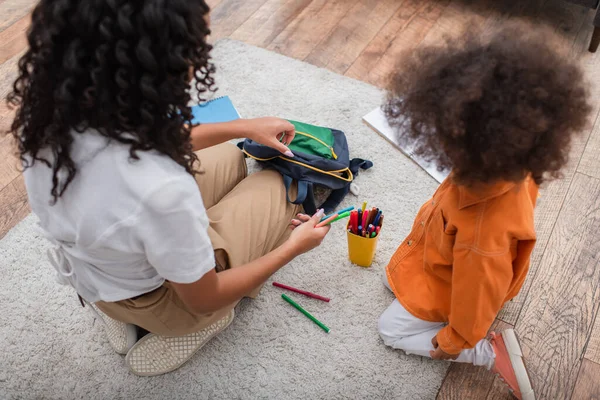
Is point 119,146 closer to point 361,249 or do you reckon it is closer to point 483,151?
point 483,151

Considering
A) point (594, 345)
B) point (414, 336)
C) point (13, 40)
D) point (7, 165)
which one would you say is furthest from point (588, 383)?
point (13, 40)

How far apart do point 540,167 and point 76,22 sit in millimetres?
636

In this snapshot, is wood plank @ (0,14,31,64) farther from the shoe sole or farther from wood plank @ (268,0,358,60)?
the shoe sole

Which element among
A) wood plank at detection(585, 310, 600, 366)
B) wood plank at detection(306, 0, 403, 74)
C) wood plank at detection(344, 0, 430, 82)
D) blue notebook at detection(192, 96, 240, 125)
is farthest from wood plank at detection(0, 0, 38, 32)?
wood plank at detection(585, 310, 600, 366)

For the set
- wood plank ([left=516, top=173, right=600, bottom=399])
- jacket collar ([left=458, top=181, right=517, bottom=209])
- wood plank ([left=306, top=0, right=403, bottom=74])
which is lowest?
wood plank ([left=516, top=173, right=600, bottom=399])

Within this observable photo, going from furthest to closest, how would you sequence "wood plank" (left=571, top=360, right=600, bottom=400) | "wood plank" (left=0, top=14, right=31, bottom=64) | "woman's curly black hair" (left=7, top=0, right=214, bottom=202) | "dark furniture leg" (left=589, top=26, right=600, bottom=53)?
"wood plank" (left=0, top=14, right=31, bottom=64) → "dark furniture leg" (left=589, top=26, right=600, bottom=53) → "wood plank" (left=571, top=360, right=600, bottom=400) → "woman's curly black hair" (left=7, top=0, right=214, bottom=202)

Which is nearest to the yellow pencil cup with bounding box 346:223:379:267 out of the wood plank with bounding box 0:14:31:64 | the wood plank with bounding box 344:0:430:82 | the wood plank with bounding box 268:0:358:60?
the wood plank with bounding box 344:0:430:82

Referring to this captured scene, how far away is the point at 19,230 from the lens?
1.33 m

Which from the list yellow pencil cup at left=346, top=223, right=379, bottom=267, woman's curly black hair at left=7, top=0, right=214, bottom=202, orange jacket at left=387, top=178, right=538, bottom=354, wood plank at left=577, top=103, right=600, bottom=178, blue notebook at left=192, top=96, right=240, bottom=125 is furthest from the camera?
blue notebook at left=192, top=96, right=240, bottom=125

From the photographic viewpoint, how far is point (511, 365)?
3.42ft

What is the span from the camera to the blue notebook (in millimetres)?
1527

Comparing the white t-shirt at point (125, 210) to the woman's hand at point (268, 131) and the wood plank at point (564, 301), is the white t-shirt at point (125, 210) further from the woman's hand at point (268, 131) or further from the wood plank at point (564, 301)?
the wood plank at point (564, 301)

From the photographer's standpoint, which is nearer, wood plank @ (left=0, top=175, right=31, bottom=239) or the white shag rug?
the white shag rug

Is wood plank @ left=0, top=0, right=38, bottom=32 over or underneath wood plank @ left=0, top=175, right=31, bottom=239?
over
